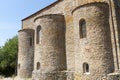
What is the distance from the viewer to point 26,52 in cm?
2331

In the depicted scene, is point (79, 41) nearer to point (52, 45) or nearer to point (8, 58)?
point (52, 45)

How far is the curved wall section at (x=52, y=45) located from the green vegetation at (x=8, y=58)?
45.2ft

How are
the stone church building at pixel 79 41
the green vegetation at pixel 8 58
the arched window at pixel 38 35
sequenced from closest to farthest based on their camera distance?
the stone church building at pixel 79 41 → the arched window at pixel 38 35 → the green vegetation at pixel 8 58

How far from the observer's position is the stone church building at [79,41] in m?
14.3

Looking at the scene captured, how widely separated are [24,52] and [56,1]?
787 centimetres

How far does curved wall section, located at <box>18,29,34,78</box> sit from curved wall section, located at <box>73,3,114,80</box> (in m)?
8.94

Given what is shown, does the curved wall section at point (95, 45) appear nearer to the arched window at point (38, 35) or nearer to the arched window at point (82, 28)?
the arched window at point (82, 28)

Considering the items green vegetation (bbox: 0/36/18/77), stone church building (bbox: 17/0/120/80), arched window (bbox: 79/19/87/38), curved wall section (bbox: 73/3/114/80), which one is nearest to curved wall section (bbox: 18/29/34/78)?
stone church building (bbox: 17/0/120/80)

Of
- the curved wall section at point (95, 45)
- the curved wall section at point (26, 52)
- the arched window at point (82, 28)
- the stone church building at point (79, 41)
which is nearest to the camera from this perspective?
the curved wall section at point (95, 45)

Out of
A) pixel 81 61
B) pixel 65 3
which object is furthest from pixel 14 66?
pixel 81 61

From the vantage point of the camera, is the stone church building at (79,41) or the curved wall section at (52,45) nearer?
the stone church building at (79,41)

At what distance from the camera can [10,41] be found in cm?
3447

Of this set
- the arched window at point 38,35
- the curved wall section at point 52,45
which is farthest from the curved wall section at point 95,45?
the arched window at point 38,35

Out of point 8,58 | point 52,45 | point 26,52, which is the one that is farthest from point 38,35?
point 8,58
